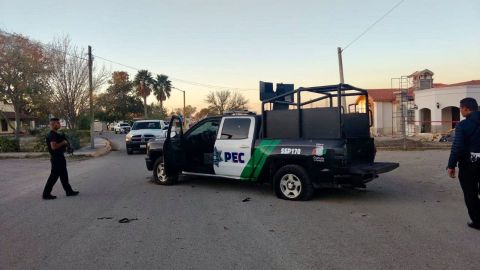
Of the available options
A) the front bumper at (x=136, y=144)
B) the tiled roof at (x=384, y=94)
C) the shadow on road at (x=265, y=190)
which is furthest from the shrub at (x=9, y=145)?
the tiled roof at (x=384, y=94)

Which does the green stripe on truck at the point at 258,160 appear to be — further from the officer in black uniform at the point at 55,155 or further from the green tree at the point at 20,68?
the green tree at the point at 20,68

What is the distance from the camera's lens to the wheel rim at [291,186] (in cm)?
788

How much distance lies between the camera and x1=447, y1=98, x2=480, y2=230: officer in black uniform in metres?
5.71

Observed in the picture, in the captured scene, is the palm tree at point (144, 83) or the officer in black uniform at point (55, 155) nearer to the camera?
the officer in black uniform at point (55, 155)

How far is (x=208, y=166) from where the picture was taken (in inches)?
368

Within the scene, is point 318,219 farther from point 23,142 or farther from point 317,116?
point 23,142

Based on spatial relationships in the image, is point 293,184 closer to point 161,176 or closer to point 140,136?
point 161,176

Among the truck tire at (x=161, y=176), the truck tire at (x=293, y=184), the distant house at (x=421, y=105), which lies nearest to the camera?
the truck tire at (x=293, y=184)

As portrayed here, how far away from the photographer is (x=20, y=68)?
26.0 meters

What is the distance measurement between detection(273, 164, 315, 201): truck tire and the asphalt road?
24cm

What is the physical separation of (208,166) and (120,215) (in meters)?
2.85

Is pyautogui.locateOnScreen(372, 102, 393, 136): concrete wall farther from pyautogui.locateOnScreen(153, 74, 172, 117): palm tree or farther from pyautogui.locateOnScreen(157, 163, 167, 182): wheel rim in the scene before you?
pyautogui.locateOnScreen(153, 74, 172, 117): palm tree

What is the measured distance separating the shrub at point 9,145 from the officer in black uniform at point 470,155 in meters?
21.6

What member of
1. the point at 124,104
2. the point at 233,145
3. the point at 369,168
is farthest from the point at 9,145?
the point at 124,104
